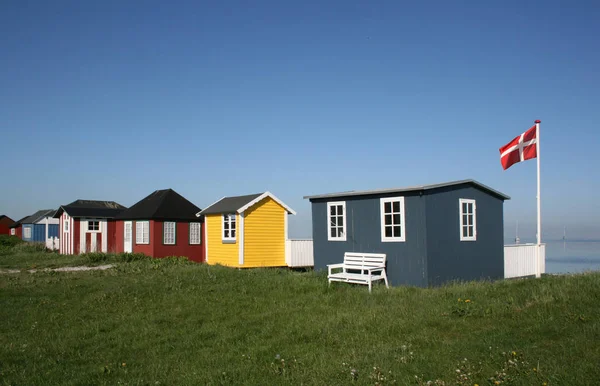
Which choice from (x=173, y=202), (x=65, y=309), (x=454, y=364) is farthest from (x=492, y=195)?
(x=173, y=202)

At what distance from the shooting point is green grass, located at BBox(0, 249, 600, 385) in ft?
22.9

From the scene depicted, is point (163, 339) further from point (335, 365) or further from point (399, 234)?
point (399, 234)

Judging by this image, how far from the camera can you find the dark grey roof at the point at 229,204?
25.0 meters

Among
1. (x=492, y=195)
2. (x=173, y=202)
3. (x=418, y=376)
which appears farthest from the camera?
(x=173, y=202)

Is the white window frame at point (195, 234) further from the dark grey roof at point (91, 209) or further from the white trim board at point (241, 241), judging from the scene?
the dark grey roof at point (91, 209)

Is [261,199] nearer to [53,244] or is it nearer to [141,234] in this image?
[141,234]

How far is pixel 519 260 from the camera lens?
20.8m

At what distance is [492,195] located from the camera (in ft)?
62.9

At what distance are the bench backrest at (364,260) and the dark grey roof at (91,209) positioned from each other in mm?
22082

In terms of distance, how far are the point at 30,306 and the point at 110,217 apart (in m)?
22.2

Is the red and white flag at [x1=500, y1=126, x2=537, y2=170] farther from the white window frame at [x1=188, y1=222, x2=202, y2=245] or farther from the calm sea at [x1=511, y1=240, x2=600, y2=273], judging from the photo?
the white window frame at [x1=188, y1=222, x2=202, y2=245]

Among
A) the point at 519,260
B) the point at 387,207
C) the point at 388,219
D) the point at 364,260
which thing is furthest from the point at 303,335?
the point at 519,260

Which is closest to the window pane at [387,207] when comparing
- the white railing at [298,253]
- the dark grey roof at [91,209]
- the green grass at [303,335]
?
the green grass at [303,335]

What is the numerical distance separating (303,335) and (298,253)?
1641 cm
